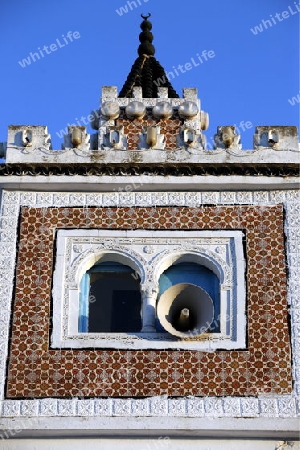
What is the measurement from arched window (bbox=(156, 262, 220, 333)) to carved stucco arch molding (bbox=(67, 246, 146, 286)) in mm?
374

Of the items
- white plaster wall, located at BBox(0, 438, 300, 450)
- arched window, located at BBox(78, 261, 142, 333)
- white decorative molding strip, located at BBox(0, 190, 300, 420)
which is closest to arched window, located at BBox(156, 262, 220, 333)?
white decorative molding strip, located at BBox(0, 190, 300, 420)

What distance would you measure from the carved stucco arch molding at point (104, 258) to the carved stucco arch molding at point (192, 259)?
6.8 inches

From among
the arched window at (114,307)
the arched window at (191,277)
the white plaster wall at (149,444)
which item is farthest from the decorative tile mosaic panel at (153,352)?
the arched window at (114,307)

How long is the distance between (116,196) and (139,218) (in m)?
0.47

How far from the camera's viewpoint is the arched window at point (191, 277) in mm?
15391

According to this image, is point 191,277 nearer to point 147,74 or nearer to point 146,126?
point 146,126

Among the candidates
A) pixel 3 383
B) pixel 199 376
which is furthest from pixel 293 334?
pixel 3 383

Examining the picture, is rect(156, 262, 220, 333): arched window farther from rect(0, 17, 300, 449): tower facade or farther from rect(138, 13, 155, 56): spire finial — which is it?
rect(138, 13, 155, 56): spire finial

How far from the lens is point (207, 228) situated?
15609 millimetres

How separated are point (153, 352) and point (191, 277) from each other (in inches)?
53.7

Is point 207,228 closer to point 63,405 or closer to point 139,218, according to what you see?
point 139,218

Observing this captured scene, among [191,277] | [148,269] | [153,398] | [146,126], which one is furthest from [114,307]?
[153,398]

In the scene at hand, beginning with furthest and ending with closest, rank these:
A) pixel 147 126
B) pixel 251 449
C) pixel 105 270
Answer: pixel 147 126
pixel 105 270
pixel 251 449

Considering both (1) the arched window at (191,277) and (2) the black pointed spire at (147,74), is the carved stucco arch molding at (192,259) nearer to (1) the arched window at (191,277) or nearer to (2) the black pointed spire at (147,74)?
(1) the arched window at (191,277)
